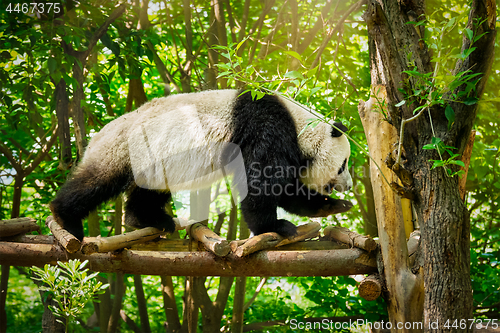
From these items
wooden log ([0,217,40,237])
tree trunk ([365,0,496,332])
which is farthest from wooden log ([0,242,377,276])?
tree trunk ([365,0,496,332])

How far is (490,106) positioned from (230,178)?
2712 mm

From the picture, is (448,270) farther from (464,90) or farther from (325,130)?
(325,130)

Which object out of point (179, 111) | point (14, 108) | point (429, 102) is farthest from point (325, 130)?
point (14, 108)

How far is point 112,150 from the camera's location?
310 cm

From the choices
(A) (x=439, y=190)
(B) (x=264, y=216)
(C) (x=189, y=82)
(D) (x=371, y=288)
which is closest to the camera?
(A) (x=439, y=190)

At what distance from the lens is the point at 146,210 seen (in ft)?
11.8

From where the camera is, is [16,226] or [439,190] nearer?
[439,190]

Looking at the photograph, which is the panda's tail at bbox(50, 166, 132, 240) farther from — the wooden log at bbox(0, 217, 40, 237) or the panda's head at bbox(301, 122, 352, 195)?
the panda's head at bbox(301, 122, 352, 195)

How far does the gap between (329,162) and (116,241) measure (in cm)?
182

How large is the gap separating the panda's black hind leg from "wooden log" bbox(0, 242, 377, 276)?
647 millimetres

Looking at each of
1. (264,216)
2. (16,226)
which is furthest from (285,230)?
(16,226)

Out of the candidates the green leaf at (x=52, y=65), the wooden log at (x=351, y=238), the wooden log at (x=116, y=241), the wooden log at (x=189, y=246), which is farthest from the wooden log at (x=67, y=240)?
the wooden log at (x=351, y=238)

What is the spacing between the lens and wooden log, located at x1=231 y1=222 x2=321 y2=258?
2.73 m

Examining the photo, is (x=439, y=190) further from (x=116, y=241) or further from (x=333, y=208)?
(x=116, y=241)
